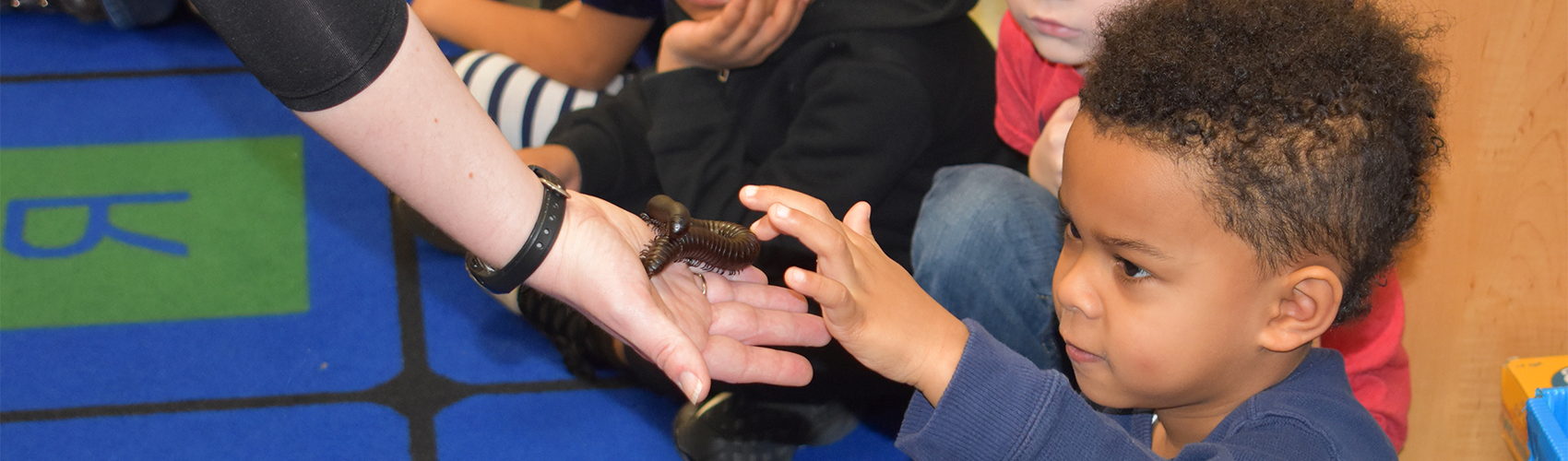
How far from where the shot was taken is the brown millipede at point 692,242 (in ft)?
3.88

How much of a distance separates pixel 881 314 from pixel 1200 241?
0.91 ft

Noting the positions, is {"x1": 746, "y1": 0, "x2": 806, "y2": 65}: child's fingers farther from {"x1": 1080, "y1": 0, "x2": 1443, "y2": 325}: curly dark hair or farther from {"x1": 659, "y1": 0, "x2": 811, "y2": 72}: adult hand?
{"x1": 1080, "y1": 0, "x2": 1443, "y2": 325}: curly dark hair

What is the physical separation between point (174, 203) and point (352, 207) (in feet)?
1.05

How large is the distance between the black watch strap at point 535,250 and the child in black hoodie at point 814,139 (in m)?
0.54

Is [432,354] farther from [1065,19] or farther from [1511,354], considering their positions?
[1511,354]

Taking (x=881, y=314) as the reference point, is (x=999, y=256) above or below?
below

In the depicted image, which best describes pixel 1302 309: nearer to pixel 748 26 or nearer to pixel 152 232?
pixel 748 26

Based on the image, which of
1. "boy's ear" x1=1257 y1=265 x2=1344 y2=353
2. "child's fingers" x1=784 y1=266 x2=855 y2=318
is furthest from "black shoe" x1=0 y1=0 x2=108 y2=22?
"boy's ear" x1=1257 y1=265 x2=1344 y2=353

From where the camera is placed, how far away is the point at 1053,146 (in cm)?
143

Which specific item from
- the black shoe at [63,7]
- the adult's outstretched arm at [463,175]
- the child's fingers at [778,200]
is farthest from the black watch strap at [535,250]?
the black shoe at [63,7]

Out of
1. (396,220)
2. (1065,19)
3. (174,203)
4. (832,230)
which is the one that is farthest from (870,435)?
(174,203)

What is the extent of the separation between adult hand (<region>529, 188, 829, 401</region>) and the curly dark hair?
412mm

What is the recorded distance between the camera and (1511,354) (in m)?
1.43

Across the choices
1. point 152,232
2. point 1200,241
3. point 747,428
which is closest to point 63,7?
point 152,232
